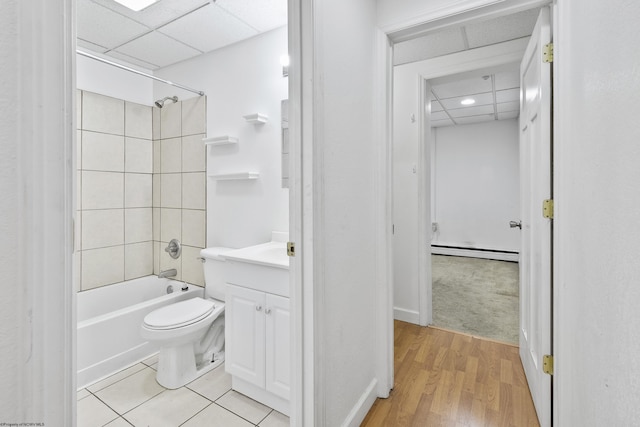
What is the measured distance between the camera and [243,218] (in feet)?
8.05

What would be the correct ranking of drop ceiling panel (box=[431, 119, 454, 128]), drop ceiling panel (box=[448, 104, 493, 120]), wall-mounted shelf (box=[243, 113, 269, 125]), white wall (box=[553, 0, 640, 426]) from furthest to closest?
drop ceiling panel (box=[431, 119, 454, 128])
drop ceiling panel (box=[448, 104, 493, 120])
wall-mounted shelf (box=[243, 113, 269, 125])
white wall (box=[553, 0, 640, 426])

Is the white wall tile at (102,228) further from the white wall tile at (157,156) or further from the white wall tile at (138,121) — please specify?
the white wall tile at (138,121)

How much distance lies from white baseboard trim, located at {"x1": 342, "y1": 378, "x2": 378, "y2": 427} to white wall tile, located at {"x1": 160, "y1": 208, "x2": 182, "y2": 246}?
2.13 m

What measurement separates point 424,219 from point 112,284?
2876 millimetres

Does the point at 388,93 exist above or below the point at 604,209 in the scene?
above

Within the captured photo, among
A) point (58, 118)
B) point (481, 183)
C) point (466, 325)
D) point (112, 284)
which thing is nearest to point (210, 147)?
point (112, 284)

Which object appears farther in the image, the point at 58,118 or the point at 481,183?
the point at 481,183

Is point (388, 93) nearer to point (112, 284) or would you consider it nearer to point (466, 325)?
point (466, 325)

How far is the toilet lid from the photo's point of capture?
1832 millimetres

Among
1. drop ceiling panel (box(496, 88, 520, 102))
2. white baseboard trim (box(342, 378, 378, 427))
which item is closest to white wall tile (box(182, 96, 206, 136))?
white baseboard trim (box(342, 378, 378, 427))

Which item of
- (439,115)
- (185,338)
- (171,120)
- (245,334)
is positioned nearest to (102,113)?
(171,120)

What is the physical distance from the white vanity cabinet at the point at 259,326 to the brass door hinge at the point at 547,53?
1.56m

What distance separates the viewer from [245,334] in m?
1.71

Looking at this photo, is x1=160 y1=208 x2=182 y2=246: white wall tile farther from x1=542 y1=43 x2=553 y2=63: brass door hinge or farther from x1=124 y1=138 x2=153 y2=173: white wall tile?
x1=542 y1=43 x2=553 y2=63: brass door hinge
